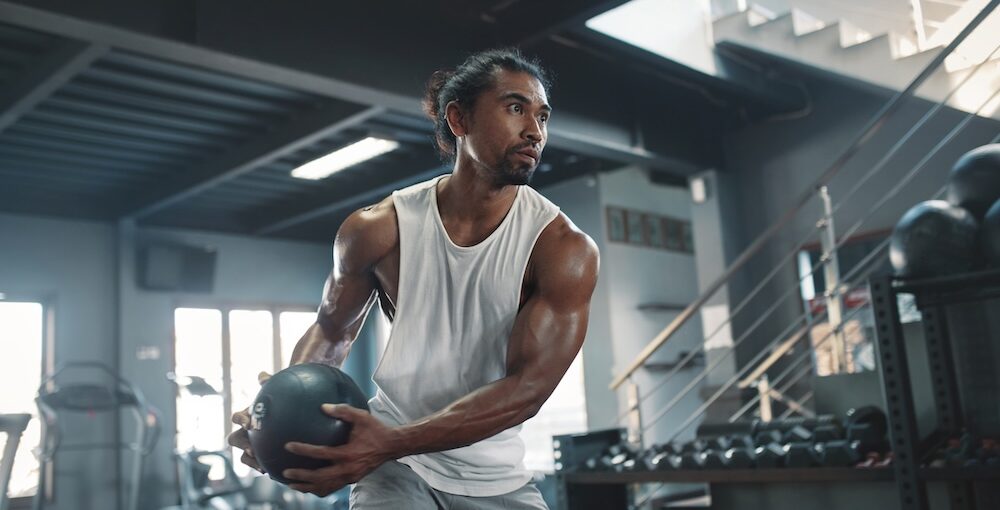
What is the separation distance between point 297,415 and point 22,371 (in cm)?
654

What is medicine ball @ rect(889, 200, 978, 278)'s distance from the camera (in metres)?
2.71

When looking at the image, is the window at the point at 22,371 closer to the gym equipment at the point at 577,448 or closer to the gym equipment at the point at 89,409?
the gym equipment at the point at 89,409

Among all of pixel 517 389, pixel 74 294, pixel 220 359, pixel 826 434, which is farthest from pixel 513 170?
pixel 220 359

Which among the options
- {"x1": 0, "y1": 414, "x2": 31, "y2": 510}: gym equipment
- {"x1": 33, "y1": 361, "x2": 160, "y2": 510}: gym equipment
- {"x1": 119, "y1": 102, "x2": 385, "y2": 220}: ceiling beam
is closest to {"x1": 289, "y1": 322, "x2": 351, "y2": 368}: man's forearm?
{"x1": 0, "y1": 414, "x2": 31, "y2": 510}: gym equipment

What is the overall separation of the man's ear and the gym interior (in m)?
1.47

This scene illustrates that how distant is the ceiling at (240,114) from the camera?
4.13 meters

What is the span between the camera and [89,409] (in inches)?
244

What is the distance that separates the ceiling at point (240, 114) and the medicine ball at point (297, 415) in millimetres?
2566

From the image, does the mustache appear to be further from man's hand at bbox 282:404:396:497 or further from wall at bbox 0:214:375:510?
wall at bbox 0:214:375:510

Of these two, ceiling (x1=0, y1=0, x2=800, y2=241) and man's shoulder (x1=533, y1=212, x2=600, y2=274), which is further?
ceiling (x1=0, y1=0, x2=800, y2=241)

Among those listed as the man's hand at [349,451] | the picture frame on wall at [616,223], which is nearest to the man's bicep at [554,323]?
the man's hand at [349,451]

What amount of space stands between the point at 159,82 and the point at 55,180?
2387 mm

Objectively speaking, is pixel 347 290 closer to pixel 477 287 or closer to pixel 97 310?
pixel 477 287

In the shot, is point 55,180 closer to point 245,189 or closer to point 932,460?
point 245,189
